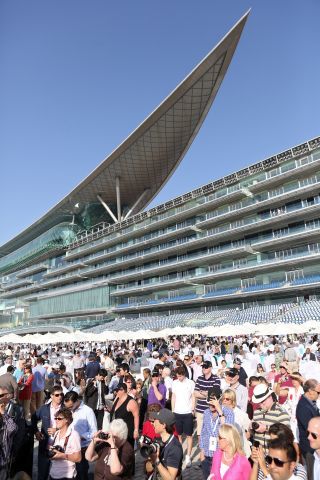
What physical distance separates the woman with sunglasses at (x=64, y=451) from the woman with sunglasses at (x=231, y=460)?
1858 millimetres

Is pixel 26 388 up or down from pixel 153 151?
down

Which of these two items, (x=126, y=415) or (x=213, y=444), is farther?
(x=126, y=415)

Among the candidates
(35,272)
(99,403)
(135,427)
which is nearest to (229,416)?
(135,427)

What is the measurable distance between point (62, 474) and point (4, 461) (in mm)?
745

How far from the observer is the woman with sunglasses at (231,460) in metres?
3.60

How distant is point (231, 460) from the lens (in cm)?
365

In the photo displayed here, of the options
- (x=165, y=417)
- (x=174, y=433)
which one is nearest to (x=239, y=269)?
(x=174, y=433)

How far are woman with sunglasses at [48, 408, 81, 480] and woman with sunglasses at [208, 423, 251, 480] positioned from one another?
73.2 inches

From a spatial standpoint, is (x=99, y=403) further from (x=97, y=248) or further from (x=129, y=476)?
(x=97, y=248)

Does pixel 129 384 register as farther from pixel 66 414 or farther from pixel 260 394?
pixel 260 394

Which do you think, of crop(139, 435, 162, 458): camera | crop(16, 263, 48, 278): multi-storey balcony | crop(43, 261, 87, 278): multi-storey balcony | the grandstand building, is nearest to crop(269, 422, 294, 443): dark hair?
crop(139, 435, 162, 458): camera

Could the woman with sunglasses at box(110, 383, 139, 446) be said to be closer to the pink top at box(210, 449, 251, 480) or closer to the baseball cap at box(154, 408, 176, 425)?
the baseball cap at box(154, 408, 176, 425)

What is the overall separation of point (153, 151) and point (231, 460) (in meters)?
80.5

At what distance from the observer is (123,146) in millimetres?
78875
